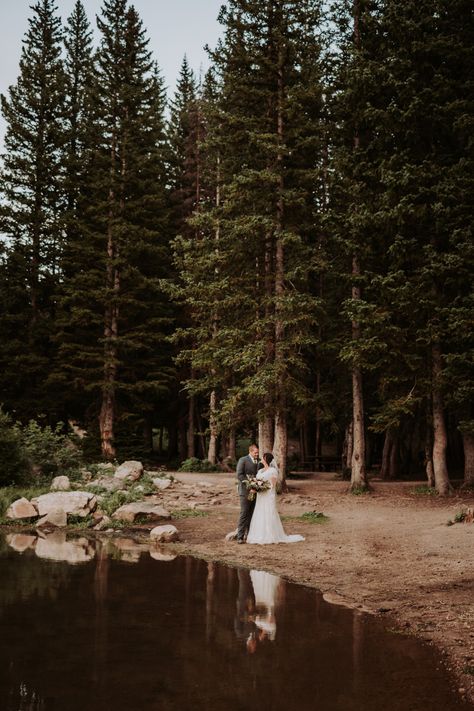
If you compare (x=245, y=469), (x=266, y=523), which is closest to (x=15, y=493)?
(x=245, y=469)

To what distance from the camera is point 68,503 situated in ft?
48.3

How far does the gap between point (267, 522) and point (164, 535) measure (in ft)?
7.32

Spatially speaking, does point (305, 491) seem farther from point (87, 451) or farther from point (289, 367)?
point (87, 451)

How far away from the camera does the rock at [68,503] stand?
47.7ft

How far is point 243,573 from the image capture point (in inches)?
365

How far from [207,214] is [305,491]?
1082 cm

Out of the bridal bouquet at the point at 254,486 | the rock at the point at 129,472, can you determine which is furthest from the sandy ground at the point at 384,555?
the rock at the point at 129,472

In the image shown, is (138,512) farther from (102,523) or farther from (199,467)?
(199,467)

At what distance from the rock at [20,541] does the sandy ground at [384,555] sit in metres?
3.11

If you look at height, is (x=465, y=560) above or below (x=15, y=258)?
below

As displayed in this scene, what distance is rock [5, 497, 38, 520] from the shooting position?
14.4 m

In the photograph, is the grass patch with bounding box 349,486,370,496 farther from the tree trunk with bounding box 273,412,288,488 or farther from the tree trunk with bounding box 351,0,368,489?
the tree trunk with bounding box 273,412,288,488

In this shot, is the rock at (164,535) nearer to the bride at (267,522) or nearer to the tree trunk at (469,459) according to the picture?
the bride at (267,522)

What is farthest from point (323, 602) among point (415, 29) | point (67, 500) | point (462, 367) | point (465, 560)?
point (415, 29)
